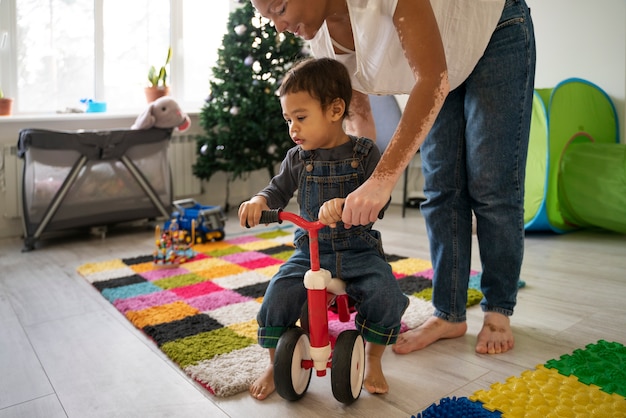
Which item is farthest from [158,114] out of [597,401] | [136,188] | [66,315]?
[597,401]

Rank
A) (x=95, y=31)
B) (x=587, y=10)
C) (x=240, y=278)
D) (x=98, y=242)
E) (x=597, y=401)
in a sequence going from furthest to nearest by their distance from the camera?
1. (x=95, y=31)
2. (x=587, y=10)
3. (x=98, y=242)
4. (x=240, y=278)
5. (x=597, y=401)

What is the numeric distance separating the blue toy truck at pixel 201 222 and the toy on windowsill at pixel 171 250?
0.87 feet

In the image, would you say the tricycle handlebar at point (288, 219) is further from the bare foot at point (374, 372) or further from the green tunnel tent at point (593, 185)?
the green tunnel tent at point (593, 185)

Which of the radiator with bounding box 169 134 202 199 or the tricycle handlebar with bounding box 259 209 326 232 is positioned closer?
the tricycle handlebar with bounding box 259 209 326 232

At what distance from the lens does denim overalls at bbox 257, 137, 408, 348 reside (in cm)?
133

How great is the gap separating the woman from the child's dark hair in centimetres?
4

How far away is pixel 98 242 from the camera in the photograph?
3.08 metres

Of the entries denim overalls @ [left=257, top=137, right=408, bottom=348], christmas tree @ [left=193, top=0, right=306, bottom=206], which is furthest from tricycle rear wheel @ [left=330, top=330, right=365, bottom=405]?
christmas tree @ [left=193, top=0, right=306, bottom=206]

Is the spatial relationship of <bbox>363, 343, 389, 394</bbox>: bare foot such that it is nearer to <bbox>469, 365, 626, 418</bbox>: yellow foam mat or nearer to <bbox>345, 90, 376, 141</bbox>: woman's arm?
<bbox>469, 365, 626, 418</bbox>: yellow foam mat

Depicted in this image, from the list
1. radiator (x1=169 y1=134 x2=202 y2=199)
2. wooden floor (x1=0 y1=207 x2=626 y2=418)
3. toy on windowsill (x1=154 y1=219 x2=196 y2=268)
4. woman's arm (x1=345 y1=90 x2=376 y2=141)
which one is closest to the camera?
wooden floor (x1=0 y1=207 x2=626 y2=418)

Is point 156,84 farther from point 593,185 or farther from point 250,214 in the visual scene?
point 250,214

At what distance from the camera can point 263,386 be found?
52.4 inches

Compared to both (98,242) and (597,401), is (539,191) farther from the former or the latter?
(98,242)

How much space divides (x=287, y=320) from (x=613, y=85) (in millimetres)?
2699
